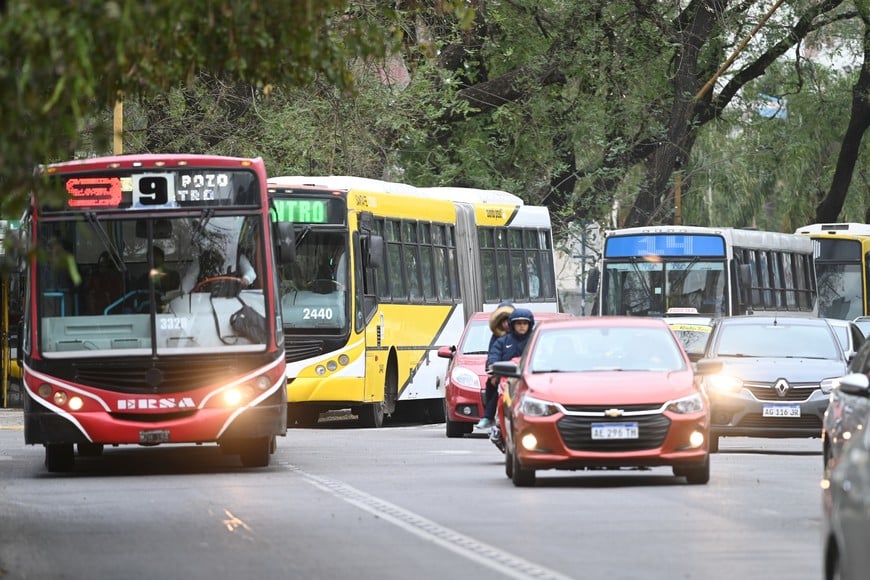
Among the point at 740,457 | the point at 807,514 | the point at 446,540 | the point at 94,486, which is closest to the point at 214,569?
the point at 446,540

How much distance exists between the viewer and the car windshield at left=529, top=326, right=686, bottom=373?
18391 mm

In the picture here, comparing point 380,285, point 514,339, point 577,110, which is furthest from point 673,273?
point 514,339

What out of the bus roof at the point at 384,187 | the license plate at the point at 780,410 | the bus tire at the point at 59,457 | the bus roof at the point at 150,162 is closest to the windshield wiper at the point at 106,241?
the bus roof at the point at 150,162

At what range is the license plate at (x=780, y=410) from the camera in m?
23.5

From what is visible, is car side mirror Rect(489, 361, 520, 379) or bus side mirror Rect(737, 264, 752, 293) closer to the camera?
car side mirror Rect(489, 361, 520, 379)

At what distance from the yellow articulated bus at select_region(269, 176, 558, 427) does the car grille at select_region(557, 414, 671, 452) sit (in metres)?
10.8

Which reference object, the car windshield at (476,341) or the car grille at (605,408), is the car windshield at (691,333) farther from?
the car grille at (605,408)

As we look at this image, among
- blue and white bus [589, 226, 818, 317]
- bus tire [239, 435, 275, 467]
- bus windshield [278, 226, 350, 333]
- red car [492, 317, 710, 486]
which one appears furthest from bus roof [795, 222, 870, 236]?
red car [492, 317, 710, 486]

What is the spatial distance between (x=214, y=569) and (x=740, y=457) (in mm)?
12089

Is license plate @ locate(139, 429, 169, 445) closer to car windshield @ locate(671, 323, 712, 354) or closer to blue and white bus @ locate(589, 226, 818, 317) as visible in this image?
car windshield @ locate(671, 323, 712, 354)

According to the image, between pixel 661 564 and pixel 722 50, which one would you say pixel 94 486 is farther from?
pixel 722 50

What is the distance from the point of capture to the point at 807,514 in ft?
50.5

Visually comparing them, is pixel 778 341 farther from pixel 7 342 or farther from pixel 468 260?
pixel 7 342

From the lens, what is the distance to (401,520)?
1501 cm
